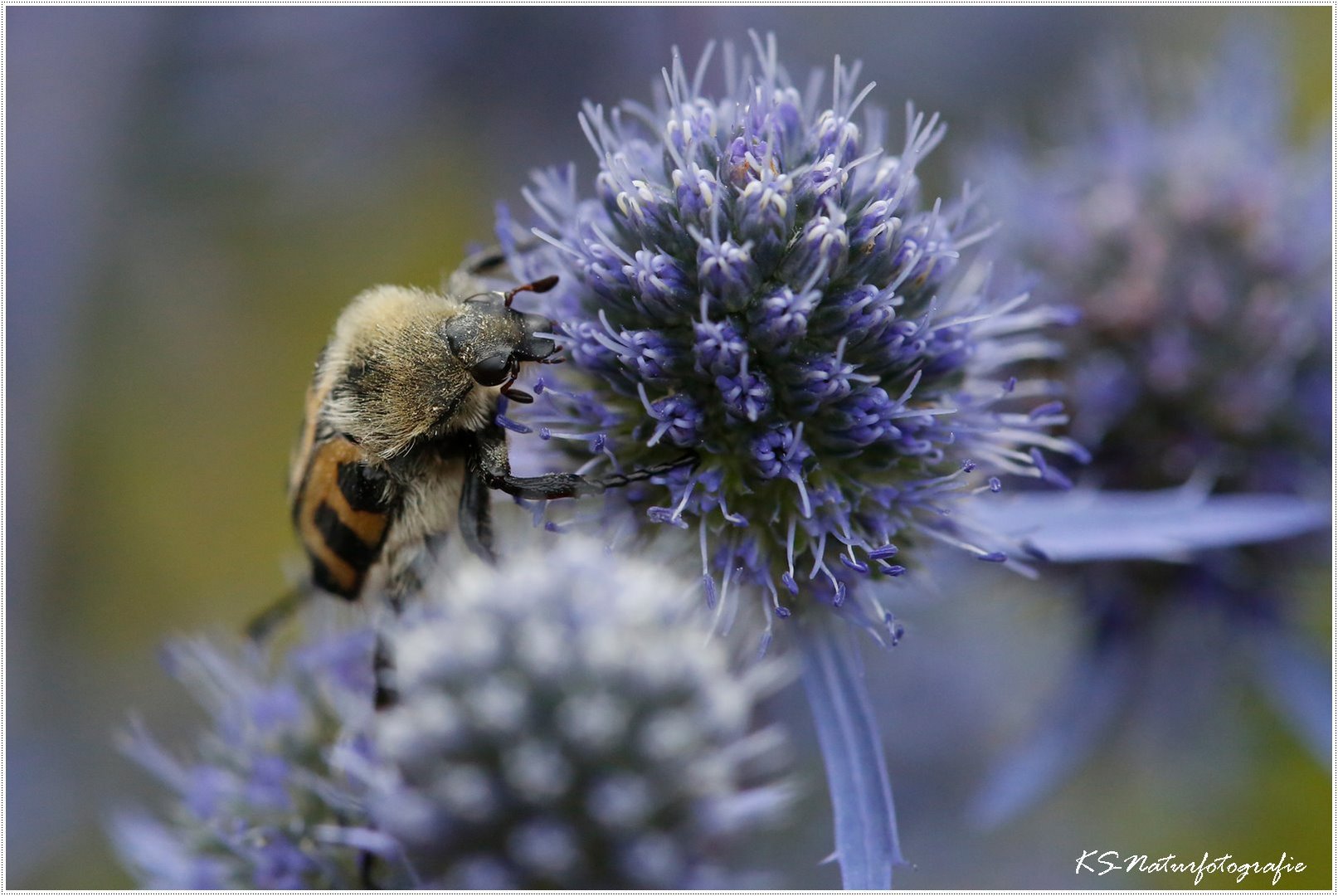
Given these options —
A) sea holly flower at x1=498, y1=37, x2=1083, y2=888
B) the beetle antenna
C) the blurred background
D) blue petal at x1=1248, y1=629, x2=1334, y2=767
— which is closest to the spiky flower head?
blue petal at x1=1248, y1=629, x2=1334, y2=767

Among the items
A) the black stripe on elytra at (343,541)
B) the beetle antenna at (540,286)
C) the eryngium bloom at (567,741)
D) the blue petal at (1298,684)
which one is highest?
the beetle antenna at (540,286)

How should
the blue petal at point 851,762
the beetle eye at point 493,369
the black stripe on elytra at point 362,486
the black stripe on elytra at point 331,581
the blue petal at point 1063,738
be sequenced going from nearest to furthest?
the blue petal at point 851,762, the beetle eye at point 493,369, the black stripe on elytra at point 362,486, the black stripe on elytra at point 331,581, the blue petal at point 1063,738

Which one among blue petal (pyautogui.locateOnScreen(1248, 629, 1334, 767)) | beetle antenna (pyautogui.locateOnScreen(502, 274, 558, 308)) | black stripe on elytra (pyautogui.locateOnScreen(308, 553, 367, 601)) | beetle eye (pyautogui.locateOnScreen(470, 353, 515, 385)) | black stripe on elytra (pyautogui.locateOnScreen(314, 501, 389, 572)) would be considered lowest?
blue petal (pyautogui.locateOnScreen(1248, 629, 1334, 767))

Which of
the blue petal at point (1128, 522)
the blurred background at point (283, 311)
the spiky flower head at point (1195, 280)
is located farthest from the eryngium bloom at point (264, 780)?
the spiky flower head at point (1195, 280)

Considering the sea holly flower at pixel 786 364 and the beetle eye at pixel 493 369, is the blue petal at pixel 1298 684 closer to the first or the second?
the sea holly flower at pixel 786 364

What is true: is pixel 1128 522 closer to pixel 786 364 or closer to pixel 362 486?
pixel 786 364

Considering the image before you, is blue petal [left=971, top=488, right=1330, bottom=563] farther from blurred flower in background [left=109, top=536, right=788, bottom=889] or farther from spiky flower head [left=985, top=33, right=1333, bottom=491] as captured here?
blurred flower in background [left=109, top=536, right=788, bottom=889]

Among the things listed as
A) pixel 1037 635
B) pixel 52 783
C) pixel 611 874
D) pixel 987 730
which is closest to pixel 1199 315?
pixel 1037 635
